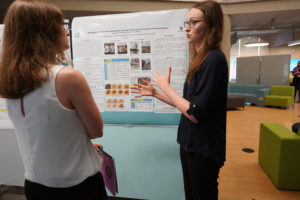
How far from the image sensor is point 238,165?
9.96ft

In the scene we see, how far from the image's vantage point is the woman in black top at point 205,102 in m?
0.96

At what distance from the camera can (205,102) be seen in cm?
95

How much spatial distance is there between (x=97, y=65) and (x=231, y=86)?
748cm

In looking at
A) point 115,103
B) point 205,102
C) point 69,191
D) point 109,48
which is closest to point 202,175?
point 205,102

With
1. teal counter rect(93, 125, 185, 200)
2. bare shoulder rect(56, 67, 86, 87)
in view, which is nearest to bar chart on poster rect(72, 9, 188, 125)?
teal counter rect(93, 125, 185, 200)

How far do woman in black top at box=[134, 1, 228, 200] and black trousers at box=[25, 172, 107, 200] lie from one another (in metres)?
0.52

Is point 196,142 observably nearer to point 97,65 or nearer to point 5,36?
point 5,36

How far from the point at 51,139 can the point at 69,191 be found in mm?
236

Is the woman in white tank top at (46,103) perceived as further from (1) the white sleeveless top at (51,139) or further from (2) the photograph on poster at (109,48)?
(2) the photograph on poster at (109,48)

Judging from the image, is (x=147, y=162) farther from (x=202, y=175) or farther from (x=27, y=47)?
(x=27, y=47)

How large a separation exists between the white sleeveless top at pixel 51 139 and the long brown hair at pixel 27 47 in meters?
0.04

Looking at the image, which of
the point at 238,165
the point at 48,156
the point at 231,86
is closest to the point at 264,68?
the point at 231,86

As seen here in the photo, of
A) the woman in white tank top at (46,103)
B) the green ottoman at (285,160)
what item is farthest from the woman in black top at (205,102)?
the green ottoman at (285,160)

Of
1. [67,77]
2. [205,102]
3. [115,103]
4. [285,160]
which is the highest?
[67,77]
